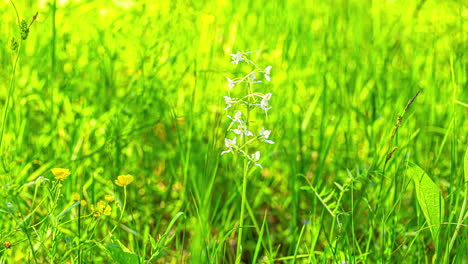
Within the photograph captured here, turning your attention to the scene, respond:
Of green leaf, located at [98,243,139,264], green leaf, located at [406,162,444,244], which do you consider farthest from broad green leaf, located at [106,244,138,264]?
green leaf, located at [406,162,444,244]

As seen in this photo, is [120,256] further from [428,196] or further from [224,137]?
[428,196]

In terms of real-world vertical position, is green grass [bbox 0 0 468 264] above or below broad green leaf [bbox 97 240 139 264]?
above

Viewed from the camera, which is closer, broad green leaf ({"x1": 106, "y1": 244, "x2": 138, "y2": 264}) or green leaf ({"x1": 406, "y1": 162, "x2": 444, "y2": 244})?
→ broad green leaf ({"x1": 106, "y1": 244, "x2": 138, "y2": 264})

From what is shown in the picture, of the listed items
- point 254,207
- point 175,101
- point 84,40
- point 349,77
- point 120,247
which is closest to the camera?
point 120,247

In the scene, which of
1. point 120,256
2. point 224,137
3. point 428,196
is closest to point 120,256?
point 120,256

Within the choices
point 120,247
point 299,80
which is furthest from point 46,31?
point 120,247

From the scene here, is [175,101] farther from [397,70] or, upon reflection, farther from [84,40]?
[397,70]

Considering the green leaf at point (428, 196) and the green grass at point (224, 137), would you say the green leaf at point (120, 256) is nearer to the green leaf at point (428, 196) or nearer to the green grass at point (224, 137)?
the green grass at point (224, 137)

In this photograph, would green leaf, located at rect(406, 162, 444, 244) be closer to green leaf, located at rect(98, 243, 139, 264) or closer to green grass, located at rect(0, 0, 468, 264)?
green grass, located at rect(0, 0, 468, 264)

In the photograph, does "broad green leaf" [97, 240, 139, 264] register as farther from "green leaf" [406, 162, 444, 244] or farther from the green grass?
"green leaf" [406, 162, 444, 244]
